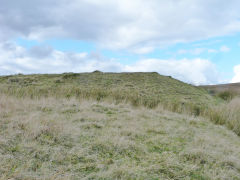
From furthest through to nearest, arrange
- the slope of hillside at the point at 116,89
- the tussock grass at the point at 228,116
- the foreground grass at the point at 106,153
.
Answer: the slope of hillside at the point at 116,89, the tussock grass at the point at 228,116, the foreground grass at the point at 106,153

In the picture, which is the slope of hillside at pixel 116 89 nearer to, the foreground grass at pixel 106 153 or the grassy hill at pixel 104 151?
the grassy hill at pixel 104 151

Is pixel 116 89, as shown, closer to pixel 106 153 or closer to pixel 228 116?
pixel 228 116

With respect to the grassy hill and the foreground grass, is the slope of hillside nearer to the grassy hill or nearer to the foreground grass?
the grassy hill

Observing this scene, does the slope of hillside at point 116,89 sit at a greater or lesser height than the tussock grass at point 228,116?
greater

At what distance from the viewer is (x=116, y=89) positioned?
11.1 m

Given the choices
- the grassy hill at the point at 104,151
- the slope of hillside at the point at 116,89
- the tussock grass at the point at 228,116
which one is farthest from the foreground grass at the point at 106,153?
the slope of hillside at the point at 116,89

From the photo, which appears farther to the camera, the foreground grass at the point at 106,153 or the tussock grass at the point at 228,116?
the tussock grass at the point at 228,116

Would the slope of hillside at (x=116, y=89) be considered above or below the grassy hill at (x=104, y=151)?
above

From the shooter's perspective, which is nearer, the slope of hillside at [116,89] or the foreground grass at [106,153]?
the foreground grass at [106,153]

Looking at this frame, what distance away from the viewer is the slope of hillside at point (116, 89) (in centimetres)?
967

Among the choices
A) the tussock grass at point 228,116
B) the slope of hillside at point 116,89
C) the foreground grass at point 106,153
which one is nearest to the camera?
the foreground grass at point 106,153

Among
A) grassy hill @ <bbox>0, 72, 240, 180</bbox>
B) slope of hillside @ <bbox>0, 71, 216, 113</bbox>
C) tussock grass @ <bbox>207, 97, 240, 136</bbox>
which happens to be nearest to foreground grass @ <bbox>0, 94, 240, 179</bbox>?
grassy hill @ <bbox>0, 72, 240, 180</bbox>

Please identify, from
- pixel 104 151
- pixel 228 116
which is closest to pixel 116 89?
pixel 228 116

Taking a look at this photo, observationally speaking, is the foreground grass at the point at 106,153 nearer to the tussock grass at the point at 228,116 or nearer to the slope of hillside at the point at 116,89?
the tussock grass at the point at 228,116
